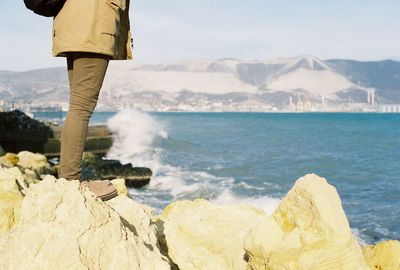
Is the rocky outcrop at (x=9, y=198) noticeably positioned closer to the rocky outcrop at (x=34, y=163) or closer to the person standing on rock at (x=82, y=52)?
the person standing on rock at (x=82, y=52)

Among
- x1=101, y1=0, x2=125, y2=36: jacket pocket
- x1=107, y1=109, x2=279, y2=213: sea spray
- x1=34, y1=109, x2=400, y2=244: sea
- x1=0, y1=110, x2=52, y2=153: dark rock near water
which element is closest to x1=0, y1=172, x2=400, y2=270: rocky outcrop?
x1=101, y1=0, x2=125, y2=36: jacket pocket

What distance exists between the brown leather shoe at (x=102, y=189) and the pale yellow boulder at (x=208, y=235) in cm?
63

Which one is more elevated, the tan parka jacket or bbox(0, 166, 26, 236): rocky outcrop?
the tan parka jacket

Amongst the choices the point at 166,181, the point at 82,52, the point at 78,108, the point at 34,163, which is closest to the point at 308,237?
the point at 78,108

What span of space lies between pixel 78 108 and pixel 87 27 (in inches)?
18.9

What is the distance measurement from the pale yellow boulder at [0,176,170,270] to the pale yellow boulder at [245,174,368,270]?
821 millimetres

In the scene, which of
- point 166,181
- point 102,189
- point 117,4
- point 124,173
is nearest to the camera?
point 117,4

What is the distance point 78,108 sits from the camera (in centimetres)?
308

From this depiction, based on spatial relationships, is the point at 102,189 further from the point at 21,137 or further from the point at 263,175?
the point at 21,137

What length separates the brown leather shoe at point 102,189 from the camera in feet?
10.4

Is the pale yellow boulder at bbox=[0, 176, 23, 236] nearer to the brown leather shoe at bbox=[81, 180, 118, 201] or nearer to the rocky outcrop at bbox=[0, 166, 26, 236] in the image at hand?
the rocky outcrop at bbox=[0, 166, 26, 236]

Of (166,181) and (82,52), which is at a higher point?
(82,52)

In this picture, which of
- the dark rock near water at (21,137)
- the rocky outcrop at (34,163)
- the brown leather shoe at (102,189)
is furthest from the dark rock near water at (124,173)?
the brown leather shoe at (102,189)

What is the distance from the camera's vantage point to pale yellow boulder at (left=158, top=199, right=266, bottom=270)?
11.8 ft
